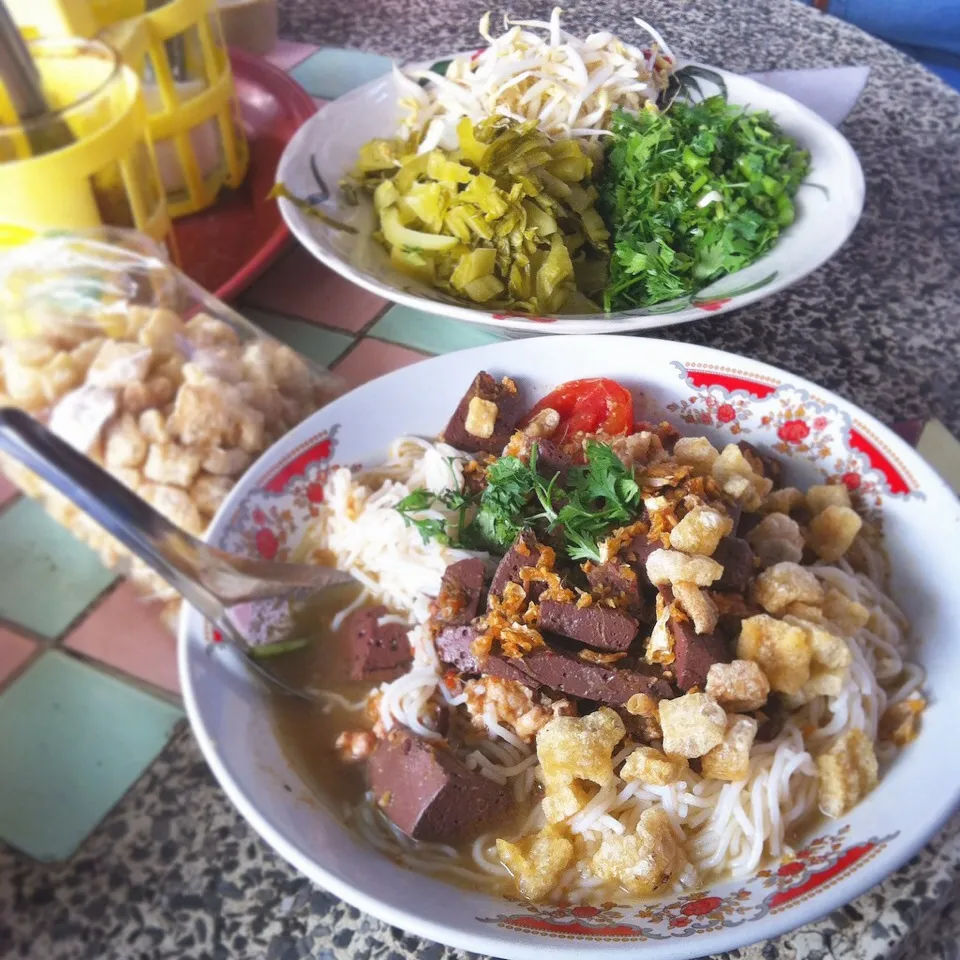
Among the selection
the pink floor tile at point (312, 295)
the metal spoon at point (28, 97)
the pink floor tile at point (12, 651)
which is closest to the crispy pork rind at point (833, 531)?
the pink floor tile at point (312, 295)

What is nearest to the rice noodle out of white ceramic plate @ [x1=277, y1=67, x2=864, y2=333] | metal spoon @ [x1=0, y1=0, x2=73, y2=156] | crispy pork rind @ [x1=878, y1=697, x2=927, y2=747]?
crispy pork rind @ [x1=878, y1=697, x2=927, y2=747]

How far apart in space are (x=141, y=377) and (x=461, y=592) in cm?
58

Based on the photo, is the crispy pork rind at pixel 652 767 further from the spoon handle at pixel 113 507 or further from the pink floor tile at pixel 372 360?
the pink floor tile at pixel 372 360

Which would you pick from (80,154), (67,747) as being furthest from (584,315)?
(67,747)

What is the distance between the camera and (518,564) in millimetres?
945

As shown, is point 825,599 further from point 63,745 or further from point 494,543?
point 63,745

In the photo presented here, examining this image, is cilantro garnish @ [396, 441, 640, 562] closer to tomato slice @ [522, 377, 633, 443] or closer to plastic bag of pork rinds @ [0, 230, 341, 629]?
tomato slice @ [522, 377, 633, 443]

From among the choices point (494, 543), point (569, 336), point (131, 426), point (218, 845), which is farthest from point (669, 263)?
point (218, 845)

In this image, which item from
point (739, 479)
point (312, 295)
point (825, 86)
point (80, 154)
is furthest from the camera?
point (825, 86)

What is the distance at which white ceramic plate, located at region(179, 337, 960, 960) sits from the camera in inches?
28.0

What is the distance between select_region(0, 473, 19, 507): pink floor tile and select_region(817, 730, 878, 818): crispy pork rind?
1.19m

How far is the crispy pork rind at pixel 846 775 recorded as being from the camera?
2.69 feet

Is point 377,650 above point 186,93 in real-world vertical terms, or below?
below

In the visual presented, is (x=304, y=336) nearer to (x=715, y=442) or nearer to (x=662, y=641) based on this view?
(x=715, y=442)
